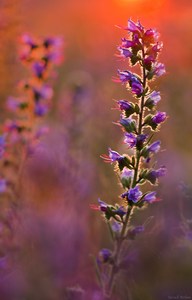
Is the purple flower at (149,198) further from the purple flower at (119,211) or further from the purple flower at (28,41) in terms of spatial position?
the purple flower at (28,41)

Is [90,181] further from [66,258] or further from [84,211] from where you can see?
[66,258]

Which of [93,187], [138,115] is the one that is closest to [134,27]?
[138,115]

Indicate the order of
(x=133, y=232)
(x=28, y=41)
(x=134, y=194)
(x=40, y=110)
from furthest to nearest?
(x=28, y=41)
(x=40, y=110)
(x=133, y=232)
(x=134, y=194)

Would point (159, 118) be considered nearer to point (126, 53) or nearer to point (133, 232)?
point (126, 53)

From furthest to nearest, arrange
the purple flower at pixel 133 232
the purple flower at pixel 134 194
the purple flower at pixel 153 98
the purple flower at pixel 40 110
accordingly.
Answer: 1. the purple flower at pixel 40 110
2. the purple flower at pixel 133 232
3. the purple flower at pixel 153 98
4. the purple flower at pixel 134 194

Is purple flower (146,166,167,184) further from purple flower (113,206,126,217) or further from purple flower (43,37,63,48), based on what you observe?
purple flower (43,37,63,48)

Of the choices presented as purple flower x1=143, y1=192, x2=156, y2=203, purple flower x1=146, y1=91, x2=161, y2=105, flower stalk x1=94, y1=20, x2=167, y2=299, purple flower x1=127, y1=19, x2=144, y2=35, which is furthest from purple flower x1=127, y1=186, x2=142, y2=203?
purple flower x1=127, y1=19, x2=144, y2=35

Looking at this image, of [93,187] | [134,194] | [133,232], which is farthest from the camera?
[93,187]

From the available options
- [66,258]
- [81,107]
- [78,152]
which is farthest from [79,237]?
[81,107]

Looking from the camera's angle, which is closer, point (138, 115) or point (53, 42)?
point (138, 115)

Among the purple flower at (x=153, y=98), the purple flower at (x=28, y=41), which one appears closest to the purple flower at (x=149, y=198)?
the purple flower at (x=153, y=98)
